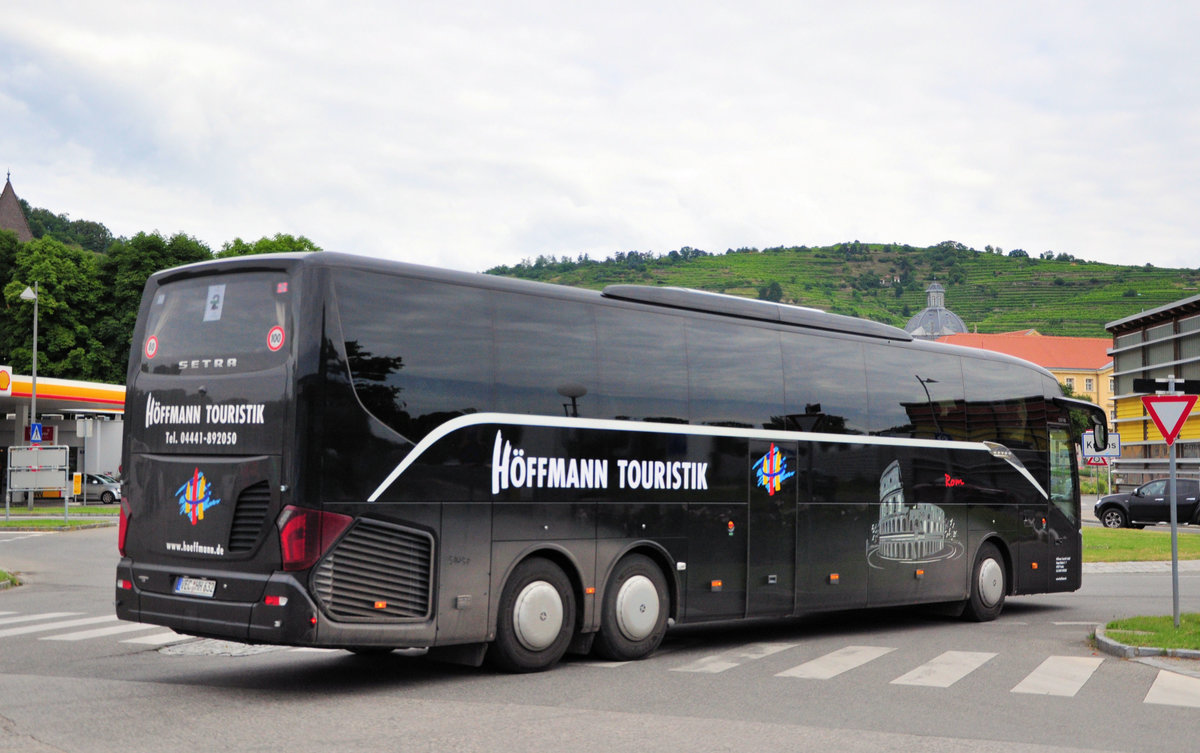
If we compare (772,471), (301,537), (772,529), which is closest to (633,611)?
(772,529)

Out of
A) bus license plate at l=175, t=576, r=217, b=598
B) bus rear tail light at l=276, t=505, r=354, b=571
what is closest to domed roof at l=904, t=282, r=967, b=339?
bus license plate at l=175, t=576, r=217, b=598

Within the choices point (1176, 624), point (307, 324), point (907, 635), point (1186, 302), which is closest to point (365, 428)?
point (307, 324)

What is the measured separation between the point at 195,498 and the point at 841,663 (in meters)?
6.10

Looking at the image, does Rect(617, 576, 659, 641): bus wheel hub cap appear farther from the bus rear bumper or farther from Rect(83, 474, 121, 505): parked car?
Rect(83, 474, 121, 505): parked car

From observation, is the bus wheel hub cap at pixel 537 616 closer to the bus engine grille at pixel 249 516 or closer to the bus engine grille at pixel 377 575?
the bus engine grille at pixel 377 575

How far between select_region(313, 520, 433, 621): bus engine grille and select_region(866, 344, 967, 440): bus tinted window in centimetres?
687

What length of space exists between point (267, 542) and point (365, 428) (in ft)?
3.64

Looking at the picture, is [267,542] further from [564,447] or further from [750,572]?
[750,572]

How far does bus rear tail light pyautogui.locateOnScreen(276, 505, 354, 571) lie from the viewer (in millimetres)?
9188

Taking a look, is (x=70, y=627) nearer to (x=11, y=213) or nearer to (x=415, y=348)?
(x=415, y=348)

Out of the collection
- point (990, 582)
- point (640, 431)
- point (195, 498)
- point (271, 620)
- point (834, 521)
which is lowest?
point (990, 582)

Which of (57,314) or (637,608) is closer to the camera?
(637,608)

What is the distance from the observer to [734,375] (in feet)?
42.9

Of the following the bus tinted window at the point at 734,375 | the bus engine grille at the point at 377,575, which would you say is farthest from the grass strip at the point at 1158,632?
the bus engine grille at the point at 377,575
